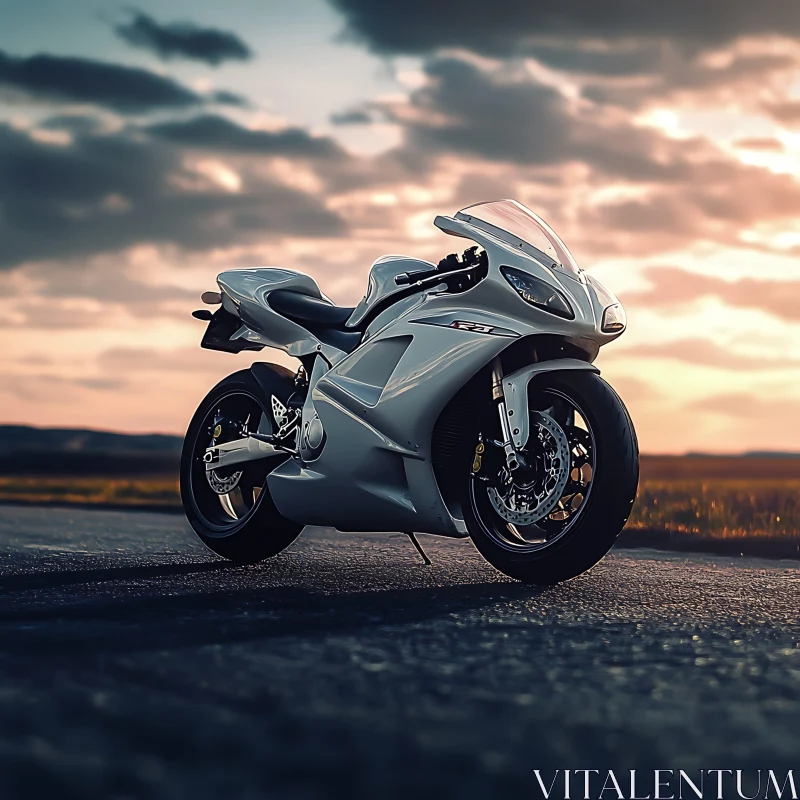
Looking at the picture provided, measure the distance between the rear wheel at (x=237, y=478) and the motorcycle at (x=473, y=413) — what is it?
4cm

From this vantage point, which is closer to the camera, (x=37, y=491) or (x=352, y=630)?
(x=352, y=630)

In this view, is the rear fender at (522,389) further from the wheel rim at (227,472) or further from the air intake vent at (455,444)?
the wheel rim at (227,472)

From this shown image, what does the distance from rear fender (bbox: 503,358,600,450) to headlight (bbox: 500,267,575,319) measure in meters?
0.21

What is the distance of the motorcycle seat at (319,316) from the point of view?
5.76m

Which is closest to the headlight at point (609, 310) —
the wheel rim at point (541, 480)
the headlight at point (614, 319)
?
the headlight at point (614, 319)

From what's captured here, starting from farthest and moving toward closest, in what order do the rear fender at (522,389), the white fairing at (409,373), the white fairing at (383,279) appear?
the white fairing at (383,279)
the white fairing at (409,373)
the rear fender at (522,389)

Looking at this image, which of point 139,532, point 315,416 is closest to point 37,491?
point 139,532

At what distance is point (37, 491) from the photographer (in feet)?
49.7

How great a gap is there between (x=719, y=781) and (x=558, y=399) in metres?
2.67

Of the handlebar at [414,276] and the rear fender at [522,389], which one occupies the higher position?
the handlebar at [414,276]

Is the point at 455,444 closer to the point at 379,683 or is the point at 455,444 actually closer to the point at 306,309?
Result: the point at 306,309

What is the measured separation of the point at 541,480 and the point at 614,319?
81cm

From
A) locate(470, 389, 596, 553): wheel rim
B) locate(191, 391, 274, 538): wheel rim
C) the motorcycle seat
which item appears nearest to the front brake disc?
locate(470, 389, 596, 553): wheel rim

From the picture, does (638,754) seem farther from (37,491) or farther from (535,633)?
(37,491)
